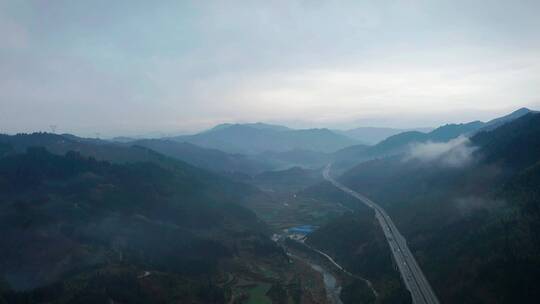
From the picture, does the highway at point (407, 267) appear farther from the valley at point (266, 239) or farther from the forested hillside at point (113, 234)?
the forested hillside at point (113, 234)

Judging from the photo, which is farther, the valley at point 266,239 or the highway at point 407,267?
the valley at point 266,239

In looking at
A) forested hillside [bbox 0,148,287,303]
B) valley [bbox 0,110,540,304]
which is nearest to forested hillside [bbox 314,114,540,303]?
valley [bbox 0,110,540,304]

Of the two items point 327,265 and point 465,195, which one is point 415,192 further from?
point 327,265

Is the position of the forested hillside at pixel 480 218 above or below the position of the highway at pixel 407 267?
above

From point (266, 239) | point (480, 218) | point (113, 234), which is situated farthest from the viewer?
point (266, 239)

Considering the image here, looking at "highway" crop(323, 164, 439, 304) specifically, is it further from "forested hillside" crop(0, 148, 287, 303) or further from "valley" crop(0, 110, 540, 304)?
"forested hillside" crop(0, 148, 287, 303)

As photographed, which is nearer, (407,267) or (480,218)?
(407,267)

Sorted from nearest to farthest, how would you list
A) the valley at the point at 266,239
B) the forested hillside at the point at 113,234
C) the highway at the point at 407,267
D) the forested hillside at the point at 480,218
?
1. the forested hillside at the point at 480,218
2. the highway at the point at 407,267
3. the valley at the point at 266,239
4. the forested hillside at the point at 113,234

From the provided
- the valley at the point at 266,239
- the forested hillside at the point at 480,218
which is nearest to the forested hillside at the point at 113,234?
the valley at the point at 266,239

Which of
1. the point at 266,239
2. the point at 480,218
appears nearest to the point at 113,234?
the point at 266,239

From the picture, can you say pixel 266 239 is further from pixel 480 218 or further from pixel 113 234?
pixel 480 218

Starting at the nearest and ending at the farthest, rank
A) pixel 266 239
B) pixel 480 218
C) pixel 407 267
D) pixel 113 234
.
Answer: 1. pixel 407 267
2. pixel 480 218
3. pixel 113 234
4. pixel 266 239

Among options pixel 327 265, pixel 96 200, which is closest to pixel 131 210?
pixel 96 200
